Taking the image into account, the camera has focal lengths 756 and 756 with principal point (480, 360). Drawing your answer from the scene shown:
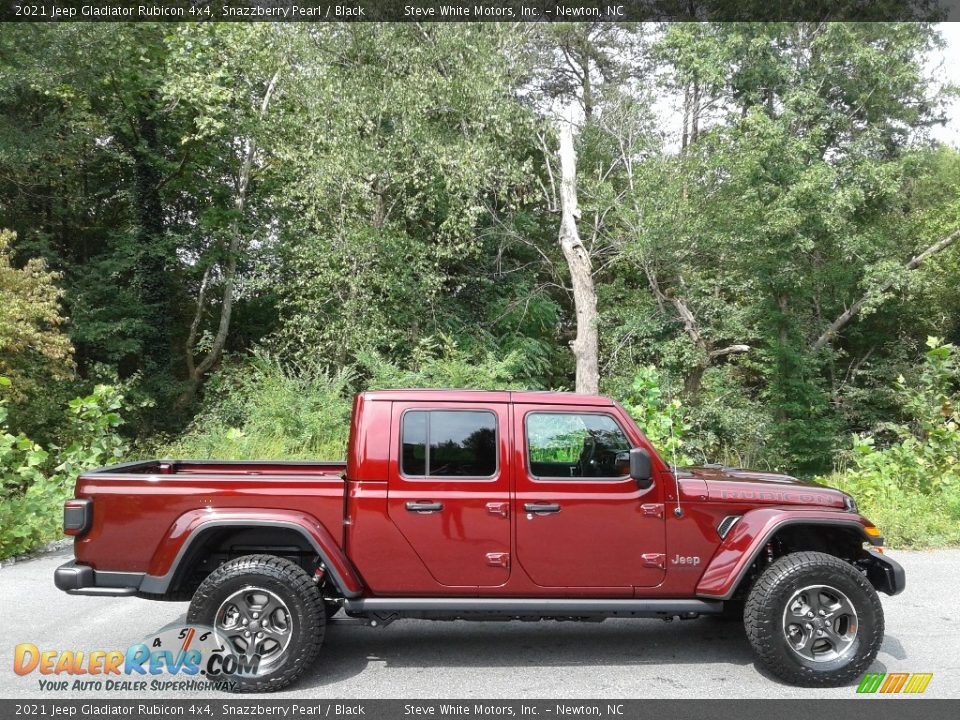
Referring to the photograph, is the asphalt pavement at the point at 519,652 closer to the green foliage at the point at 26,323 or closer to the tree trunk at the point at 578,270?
the green foliage at the point at 26,323

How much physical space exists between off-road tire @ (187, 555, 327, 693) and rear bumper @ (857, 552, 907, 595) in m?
3.51

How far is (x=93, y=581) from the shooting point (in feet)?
14.9

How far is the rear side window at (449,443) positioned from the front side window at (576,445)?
0.28m

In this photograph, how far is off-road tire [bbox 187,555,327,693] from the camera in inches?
173

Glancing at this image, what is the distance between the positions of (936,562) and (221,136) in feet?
61.5

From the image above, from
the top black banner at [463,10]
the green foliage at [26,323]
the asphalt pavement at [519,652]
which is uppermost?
the top black banner at [463,10]

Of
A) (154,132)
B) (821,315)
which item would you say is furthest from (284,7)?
(821,315)

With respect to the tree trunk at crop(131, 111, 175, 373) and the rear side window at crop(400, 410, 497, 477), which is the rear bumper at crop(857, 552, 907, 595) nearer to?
the rear side window at crop(400, 410, 497, 477)

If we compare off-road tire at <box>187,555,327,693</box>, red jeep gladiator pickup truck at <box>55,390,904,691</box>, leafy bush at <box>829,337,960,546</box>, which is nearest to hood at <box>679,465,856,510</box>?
red jeep gladiator pickup truck at <box>55,390,904,691</box>

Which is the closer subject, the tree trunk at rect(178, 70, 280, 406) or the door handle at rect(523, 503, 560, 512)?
the door handle at rect(523, 503, 560, 512)

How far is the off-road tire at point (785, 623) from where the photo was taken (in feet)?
14.7

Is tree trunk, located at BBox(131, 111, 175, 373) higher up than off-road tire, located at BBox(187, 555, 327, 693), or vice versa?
tree trunk, located at BBox(131, 111, 175, 373)
